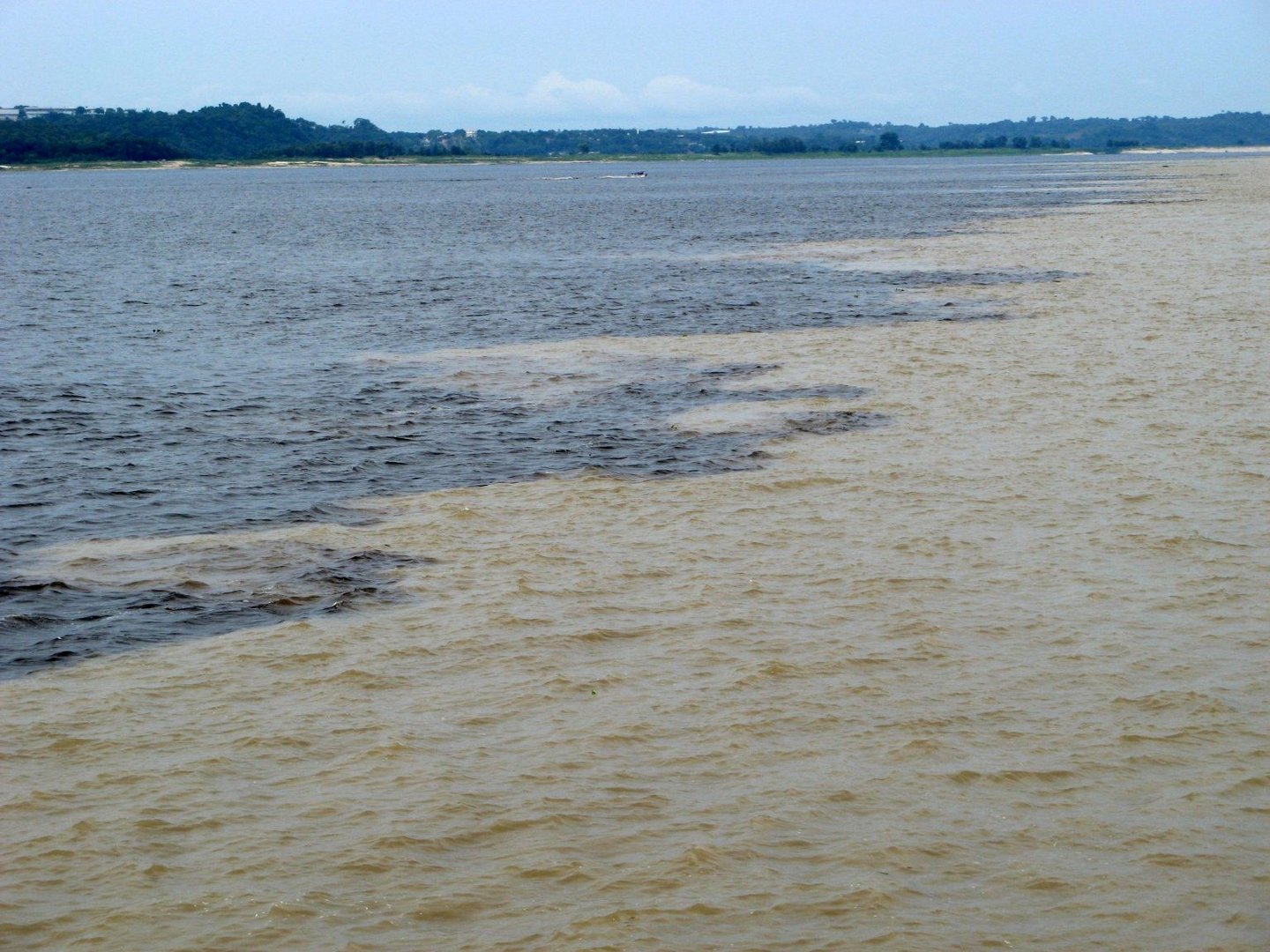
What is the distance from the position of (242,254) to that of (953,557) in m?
47.9

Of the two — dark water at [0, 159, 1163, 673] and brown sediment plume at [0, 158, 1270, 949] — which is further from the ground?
dark water at [0, 159, 1163, 673]

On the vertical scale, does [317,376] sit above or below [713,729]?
above

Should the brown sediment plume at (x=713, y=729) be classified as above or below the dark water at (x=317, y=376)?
below

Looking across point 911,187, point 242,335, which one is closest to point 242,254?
point 242,335

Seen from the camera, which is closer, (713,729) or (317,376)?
(713,729)

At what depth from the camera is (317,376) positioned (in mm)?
24500

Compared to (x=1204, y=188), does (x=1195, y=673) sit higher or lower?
lower

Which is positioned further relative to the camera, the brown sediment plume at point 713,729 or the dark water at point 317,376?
the dark water at point 317,376

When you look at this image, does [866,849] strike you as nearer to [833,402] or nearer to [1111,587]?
[1111,587]

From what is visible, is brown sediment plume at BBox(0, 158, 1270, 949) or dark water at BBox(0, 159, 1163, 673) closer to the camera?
brown sediment plume at BBox(0, 158, 1270, 949)

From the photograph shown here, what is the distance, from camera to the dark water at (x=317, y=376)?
47.0ft

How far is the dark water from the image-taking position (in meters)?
14.3

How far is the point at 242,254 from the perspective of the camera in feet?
182

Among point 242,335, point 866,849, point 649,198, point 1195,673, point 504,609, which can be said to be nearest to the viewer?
point 866,849
